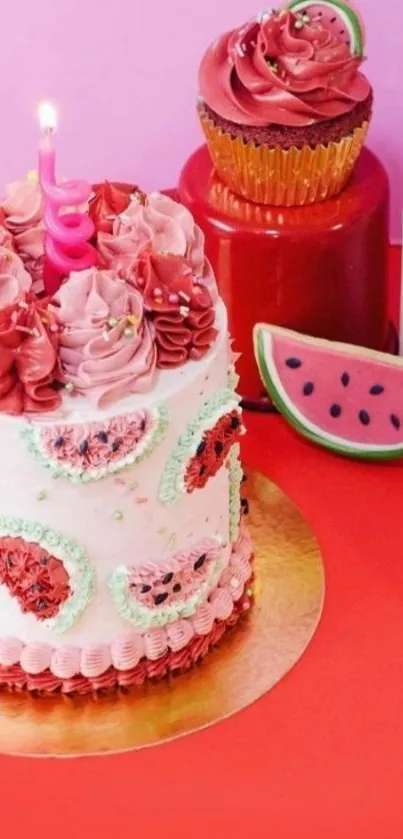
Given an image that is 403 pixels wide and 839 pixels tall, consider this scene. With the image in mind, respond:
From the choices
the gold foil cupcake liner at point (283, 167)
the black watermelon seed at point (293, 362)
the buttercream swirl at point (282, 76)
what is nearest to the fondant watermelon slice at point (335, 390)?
the black watermelon seed at point (293, 362)

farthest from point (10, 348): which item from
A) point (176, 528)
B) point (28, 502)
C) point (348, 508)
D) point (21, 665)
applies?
point (348, 508)

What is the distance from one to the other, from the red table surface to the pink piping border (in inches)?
4.8

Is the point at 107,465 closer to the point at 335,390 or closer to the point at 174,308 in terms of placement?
the point at 174,308

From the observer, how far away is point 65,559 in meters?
1.78

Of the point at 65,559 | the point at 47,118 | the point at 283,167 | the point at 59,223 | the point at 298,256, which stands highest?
the point at 47,118

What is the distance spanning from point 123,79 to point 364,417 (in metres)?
0.78

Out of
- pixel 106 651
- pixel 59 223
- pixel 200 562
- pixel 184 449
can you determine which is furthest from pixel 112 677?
pixel 59 223

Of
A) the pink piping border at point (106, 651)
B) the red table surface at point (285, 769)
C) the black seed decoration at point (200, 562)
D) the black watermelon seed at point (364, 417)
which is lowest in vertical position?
the red table surface at point (285, 769)

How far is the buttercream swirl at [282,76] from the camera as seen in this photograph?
2.16 m

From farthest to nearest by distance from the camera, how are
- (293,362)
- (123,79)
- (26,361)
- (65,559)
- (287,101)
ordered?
(123,79) < (293,362) < (287,101) < (65,559) < (26,361)

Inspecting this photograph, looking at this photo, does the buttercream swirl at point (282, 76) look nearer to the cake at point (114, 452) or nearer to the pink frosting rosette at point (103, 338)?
the cake at point (114, 452)

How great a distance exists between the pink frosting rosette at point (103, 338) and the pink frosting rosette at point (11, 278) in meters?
0.06

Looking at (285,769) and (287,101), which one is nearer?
(285,769)

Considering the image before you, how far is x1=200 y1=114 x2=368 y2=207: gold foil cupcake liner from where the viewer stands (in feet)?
7.22
